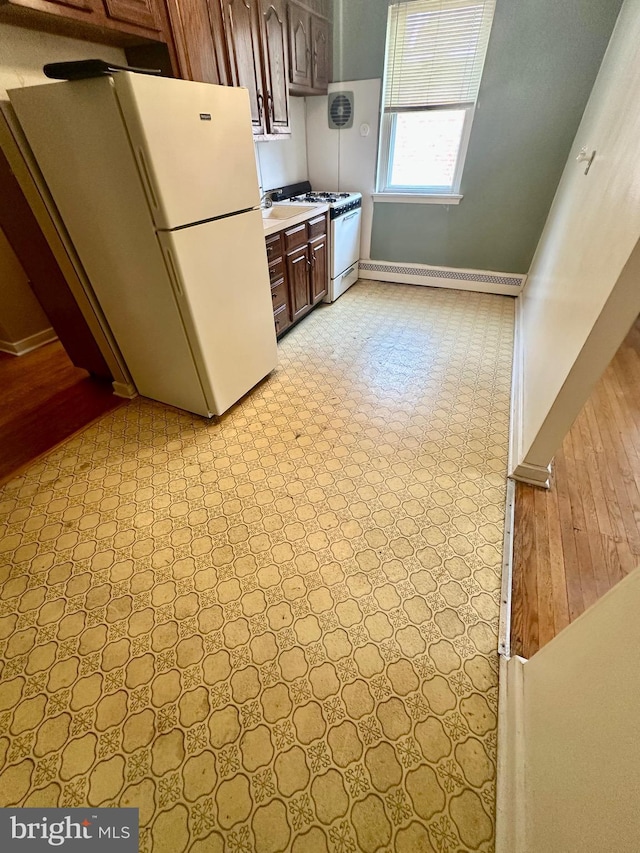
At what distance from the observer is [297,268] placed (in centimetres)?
291

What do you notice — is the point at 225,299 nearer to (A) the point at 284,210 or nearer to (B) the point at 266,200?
(A) the point at 284,210

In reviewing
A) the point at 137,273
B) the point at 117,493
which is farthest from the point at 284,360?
the point at 117,493

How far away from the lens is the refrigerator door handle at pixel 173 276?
5.24ft

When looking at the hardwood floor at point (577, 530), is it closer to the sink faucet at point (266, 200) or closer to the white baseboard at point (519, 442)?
the white baseboard at point (519, 442)

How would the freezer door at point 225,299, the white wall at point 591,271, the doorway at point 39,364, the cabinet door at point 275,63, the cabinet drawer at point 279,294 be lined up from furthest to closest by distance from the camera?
the cabinet drawer at point 279,294, the cabinet door at point 275,63, the doorway at point 39,364, the freezer door at point 225,299, the white wall at point 591,271

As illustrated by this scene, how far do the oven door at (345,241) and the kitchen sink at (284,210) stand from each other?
359 millimetres

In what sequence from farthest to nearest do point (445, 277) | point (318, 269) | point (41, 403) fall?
point (445, 277)
point (318, 269)
point (41, 403)

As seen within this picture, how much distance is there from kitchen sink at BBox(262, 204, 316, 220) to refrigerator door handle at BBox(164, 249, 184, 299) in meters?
1.68

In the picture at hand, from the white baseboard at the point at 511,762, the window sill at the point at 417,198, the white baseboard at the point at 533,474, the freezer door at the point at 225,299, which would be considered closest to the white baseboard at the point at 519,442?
the white baseboard at the point at 533,474

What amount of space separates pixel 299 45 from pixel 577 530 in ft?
13.0

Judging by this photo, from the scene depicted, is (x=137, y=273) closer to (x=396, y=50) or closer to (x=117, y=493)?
(x=117, y=493)

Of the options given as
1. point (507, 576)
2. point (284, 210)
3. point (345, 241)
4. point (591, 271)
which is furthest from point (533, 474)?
point (345, 241)

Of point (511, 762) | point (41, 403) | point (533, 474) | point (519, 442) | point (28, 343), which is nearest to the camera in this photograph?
point (511, 762)

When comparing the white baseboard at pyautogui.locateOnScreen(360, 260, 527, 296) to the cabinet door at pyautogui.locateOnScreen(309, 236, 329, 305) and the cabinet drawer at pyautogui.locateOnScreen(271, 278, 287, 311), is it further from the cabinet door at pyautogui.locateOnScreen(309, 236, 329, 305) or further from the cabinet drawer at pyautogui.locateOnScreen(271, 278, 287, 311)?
the cabinet drawer at pyautogui.locateOnScreen(271, 278, 287, 311)
